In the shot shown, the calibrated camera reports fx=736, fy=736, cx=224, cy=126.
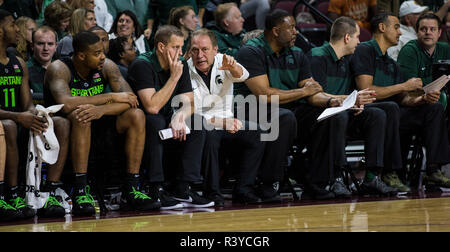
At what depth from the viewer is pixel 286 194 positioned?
22.7 ft

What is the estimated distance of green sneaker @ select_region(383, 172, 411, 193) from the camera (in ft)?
21.8

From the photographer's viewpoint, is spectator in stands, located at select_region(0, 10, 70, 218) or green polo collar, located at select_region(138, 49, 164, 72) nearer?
spectator in stands, located at select_region(0, 10, 70, 218)

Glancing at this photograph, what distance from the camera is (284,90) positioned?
6.39 metres

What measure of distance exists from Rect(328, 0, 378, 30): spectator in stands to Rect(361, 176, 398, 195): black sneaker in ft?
11.4

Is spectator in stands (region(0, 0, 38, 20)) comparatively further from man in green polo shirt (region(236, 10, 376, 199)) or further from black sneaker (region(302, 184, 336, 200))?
black sneaker (region(302, 184, 336, 200))

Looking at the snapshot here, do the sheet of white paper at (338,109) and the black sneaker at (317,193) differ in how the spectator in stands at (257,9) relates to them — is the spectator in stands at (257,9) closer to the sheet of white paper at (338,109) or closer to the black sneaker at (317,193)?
the sheet of white paper at (338,109)

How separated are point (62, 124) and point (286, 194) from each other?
2461 mm

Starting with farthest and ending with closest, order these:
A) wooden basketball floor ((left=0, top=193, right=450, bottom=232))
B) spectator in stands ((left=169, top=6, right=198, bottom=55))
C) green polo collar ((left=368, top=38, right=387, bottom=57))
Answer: spectator in stands ((left=169, top=6, right=198, bottom=55))
green polo collar ((left=368, top=38, right=387, bottom=57))
wooden basketball floor ((left=0, top=193, right=450, bottom=232))

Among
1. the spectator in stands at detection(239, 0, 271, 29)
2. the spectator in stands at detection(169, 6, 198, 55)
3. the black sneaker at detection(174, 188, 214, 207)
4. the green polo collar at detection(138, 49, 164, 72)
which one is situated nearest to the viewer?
the black sneaker at detection(174, 188, 214, 207)

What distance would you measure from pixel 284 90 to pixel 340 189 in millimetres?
983

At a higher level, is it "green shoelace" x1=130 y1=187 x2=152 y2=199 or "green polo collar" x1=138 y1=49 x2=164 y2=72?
"green polo collar" x1=138 y1=49 x2=164 y2=72

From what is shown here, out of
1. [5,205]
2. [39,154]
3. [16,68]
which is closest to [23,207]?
[5,205]

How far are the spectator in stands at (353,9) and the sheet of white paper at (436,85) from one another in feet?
8.84

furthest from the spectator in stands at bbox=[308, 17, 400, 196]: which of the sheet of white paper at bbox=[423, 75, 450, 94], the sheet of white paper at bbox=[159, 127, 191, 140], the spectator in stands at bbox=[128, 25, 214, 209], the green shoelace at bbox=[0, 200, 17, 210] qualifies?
the green shoelace at bbox=[0, 200, 17, 210]
